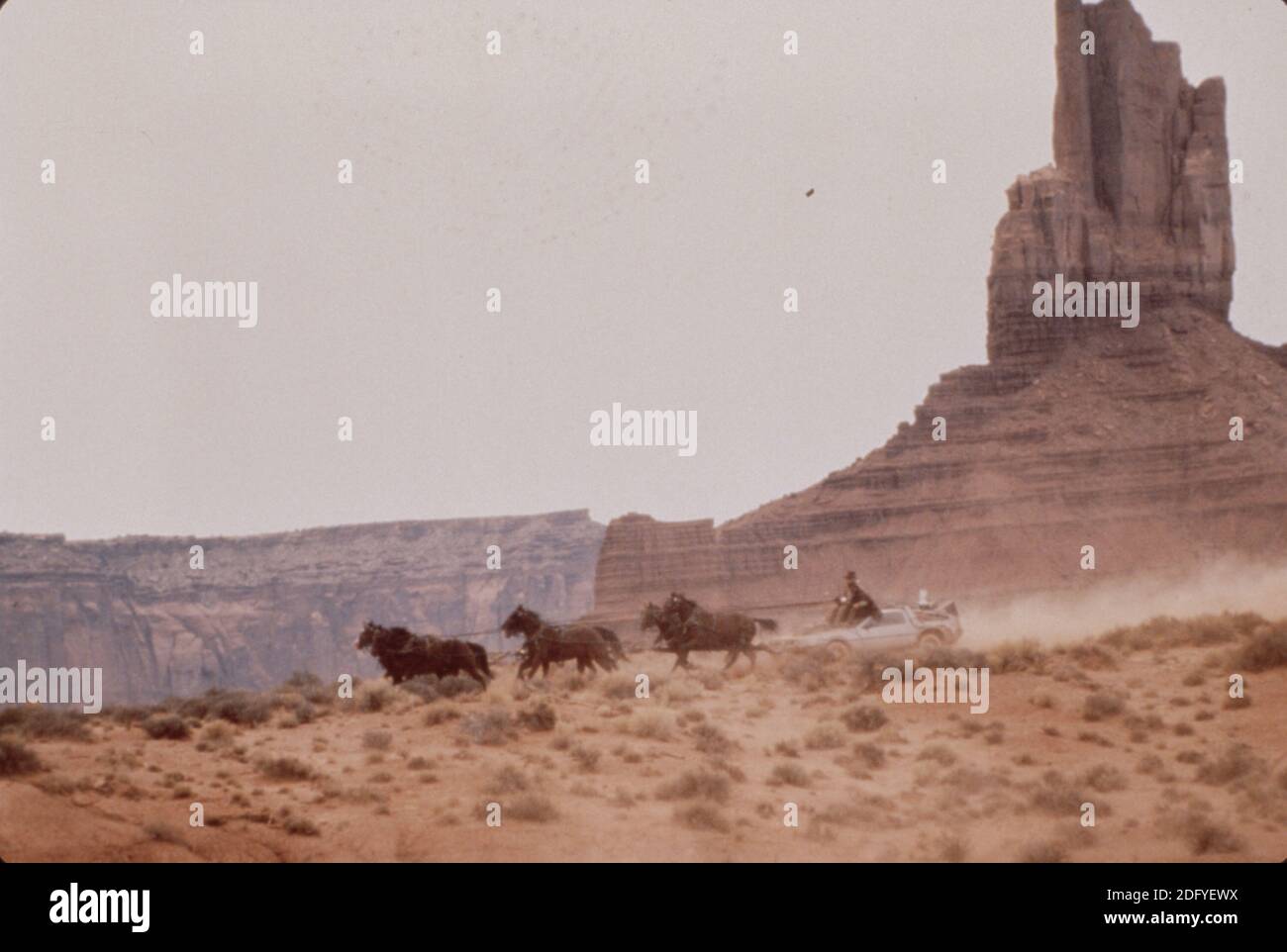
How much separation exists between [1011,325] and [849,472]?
8.26 meters

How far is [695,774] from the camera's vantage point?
17469 millimetres

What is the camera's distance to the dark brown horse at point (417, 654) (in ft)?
79.7

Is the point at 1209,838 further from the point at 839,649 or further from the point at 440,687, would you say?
the point at 440,687

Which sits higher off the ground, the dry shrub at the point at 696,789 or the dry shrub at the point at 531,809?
the dry shrub at the point at 696,789

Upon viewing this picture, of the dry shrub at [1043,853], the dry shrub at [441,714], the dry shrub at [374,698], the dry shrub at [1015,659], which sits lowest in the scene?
the dry shrub at [1043,853]

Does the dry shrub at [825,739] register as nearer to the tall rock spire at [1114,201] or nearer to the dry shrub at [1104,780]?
the dry shrub at [1104,780]

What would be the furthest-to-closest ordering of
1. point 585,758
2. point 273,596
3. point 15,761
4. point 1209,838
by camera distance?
point 273,596 < point 585,758 < point 15,761 < point 1209,838

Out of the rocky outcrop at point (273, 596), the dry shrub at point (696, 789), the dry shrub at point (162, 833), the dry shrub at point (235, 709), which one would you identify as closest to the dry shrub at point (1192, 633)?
the dry shrub at point (696, 789)

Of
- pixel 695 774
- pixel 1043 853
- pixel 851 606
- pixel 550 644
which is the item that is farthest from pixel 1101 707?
pixel 550 644

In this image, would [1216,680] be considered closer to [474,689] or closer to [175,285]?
[474,689]

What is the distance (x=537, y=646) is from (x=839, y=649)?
4.90m

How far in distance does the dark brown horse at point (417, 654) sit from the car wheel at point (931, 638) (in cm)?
717

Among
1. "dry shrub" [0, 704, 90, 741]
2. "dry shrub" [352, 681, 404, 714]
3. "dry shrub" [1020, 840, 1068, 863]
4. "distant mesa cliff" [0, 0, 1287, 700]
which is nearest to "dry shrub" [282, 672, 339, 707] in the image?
"dry shrub" [352, 681, 404, 714]

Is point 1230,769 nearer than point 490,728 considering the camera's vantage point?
Yes
